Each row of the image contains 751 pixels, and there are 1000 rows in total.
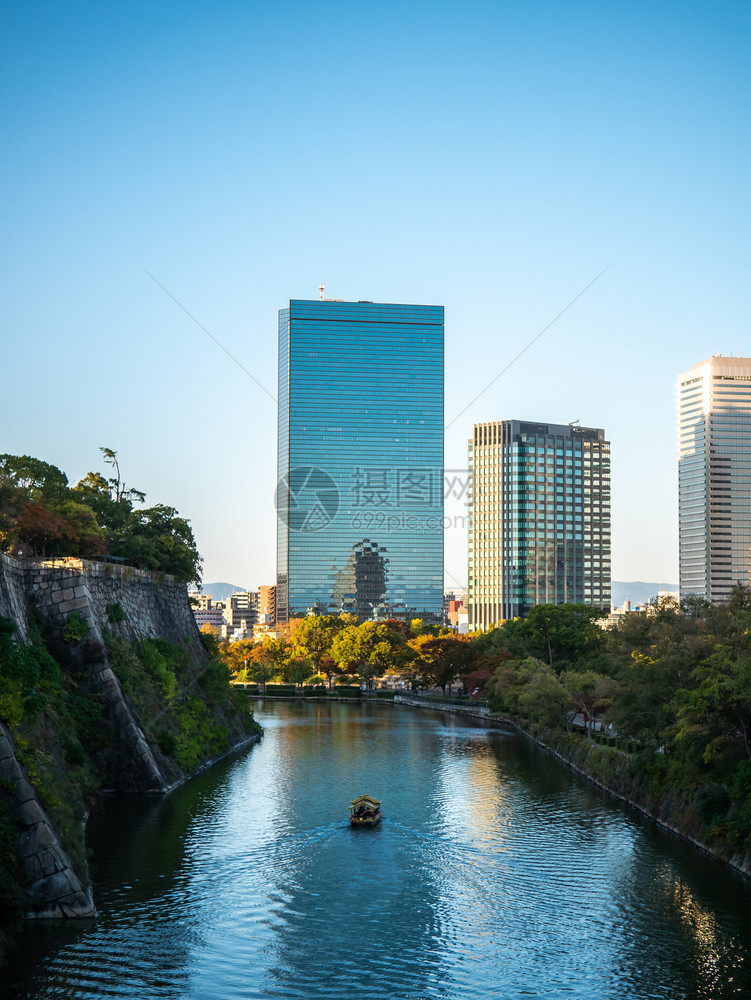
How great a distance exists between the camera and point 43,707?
150 feet

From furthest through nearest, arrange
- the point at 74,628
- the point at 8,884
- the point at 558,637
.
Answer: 1. the point at 558,637
2. the point at 74,628
3. the point at 8,884

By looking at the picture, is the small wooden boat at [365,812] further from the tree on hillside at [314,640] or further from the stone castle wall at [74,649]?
the tree on hillside at [314,640]

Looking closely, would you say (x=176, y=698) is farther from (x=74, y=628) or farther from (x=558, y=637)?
(x=558, y=637)

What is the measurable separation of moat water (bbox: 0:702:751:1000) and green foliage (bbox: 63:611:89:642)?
1018 cm

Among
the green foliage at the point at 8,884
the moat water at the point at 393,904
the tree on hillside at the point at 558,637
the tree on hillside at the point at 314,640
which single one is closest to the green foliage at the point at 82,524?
the moat water at the point at 393,904

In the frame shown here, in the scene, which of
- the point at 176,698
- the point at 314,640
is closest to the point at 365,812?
the point at 176,698

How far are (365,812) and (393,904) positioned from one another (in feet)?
50.4

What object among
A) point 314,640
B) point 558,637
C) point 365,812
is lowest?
point 365,812

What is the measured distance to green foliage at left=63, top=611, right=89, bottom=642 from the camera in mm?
58844

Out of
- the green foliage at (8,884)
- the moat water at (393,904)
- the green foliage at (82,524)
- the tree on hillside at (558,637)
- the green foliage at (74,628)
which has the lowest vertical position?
the moat water at (393,904)

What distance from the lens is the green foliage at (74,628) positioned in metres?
58.8

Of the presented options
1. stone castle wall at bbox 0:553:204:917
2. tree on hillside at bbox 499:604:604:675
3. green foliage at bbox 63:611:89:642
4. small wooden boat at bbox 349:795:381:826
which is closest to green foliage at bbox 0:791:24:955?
stone castle wall at bbox 0:553:204:917

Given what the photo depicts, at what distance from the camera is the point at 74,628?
5888cm

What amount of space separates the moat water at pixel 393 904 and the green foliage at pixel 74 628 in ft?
33.4
